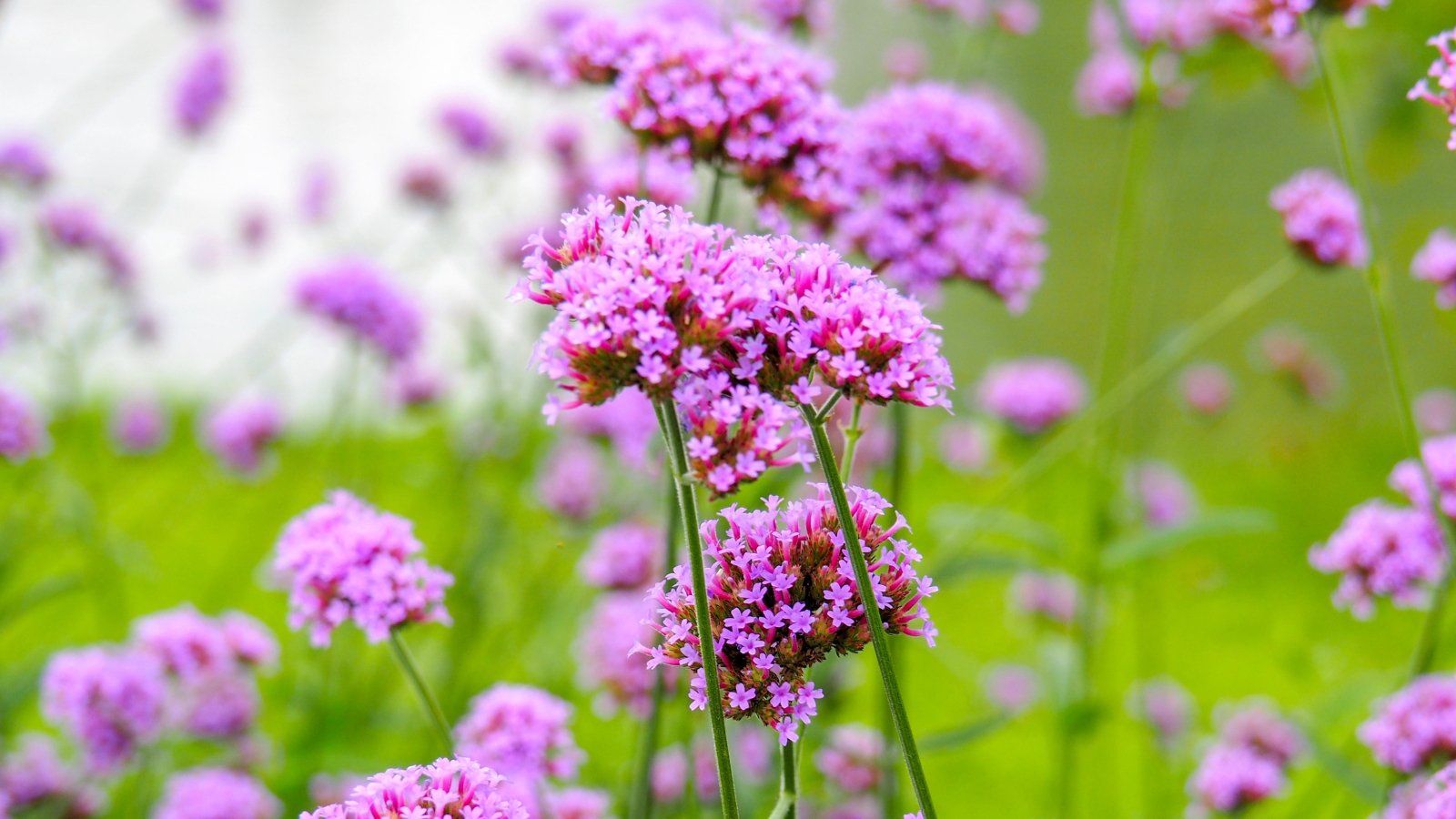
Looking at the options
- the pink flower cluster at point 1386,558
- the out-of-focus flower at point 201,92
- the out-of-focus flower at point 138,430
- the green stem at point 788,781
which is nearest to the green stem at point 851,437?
the green stem at point 788,781

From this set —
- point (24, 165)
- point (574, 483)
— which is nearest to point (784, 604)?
point (574, 483)

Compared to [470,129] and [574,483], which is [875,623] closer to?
[574,483]

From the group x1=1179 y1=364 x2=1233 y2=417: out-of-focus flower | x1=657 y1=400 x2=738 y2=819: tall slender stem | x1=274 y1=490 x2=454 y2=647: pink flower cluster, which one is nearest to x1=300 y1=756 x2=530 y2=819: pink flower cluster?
x1=657 y1=400 x2=738 y2=819: tall slender stem

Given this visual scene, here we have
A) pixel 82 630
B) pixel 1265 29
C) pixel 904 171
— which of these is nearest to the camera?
pixel 1265 29

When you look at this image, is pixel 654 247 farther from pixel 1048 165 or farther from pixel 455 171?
pixel 1048 165

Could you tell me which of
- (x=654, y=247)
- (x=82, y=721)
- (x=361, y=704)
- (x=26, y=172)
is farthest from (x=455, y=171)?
(x=654, y=247)

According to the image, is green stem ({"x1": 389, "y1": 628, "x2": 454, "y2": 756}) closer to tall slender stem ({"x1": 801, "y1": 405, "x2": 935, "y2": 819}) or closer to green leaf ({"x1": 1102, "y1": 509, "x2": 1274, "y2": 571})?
tall slender stem ({"x1": 801, "y1": 405, "x2": 935, "y2": 819})
